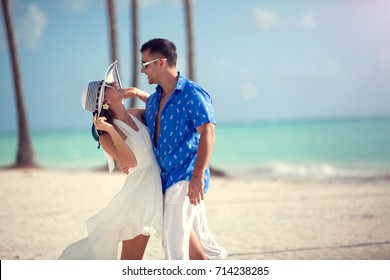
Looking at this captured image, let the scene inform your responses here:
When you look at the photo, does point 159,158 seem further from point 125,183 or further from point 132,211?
point 132,211

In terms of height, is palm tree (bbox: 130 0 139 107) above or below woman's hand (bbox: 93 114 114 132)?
below

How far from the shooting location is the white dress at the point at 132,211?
13.4 ft

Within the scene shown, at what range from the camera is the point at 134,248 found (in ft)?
14.6

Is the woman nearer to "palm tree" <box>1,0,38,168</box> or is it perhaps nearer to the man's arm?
the man's arm

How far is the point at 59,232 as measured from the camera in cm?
787

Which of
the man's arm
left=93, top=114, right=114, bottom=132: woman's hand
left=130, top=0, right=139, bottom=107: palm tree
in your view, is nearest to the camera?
the man's arm

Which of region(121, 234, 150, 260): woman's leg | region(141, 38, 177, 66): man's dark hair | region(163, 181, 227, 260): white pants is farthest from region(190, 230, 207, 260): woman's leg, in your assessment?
region(141, 38, 177, 66): man's dark hair

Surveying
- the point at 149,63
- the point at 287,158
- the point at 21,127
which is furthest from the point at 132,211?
the point at 287,158

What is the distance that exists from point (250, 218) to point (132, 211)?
493 centimetres

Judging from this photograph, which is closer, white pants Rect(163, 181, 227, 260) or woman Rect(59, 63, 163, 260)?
white pants Rect(163, 181, 227, 260)

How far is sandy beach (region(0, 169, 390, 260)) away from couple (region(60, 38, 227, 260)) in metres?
2.06

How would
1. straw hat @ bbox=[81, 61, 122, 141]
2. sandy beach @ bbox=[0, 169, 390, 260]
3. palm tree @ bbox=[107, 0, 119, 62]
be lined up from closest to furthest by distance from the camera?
straw hat @ bbox=[81, 61, 122, 141], sandy beach @ bbox=[0, 169, 390, 260], palm tree @ bbox=[107, 0, 119, 62]

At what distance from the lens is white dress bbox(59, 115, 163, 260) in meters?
4.08
